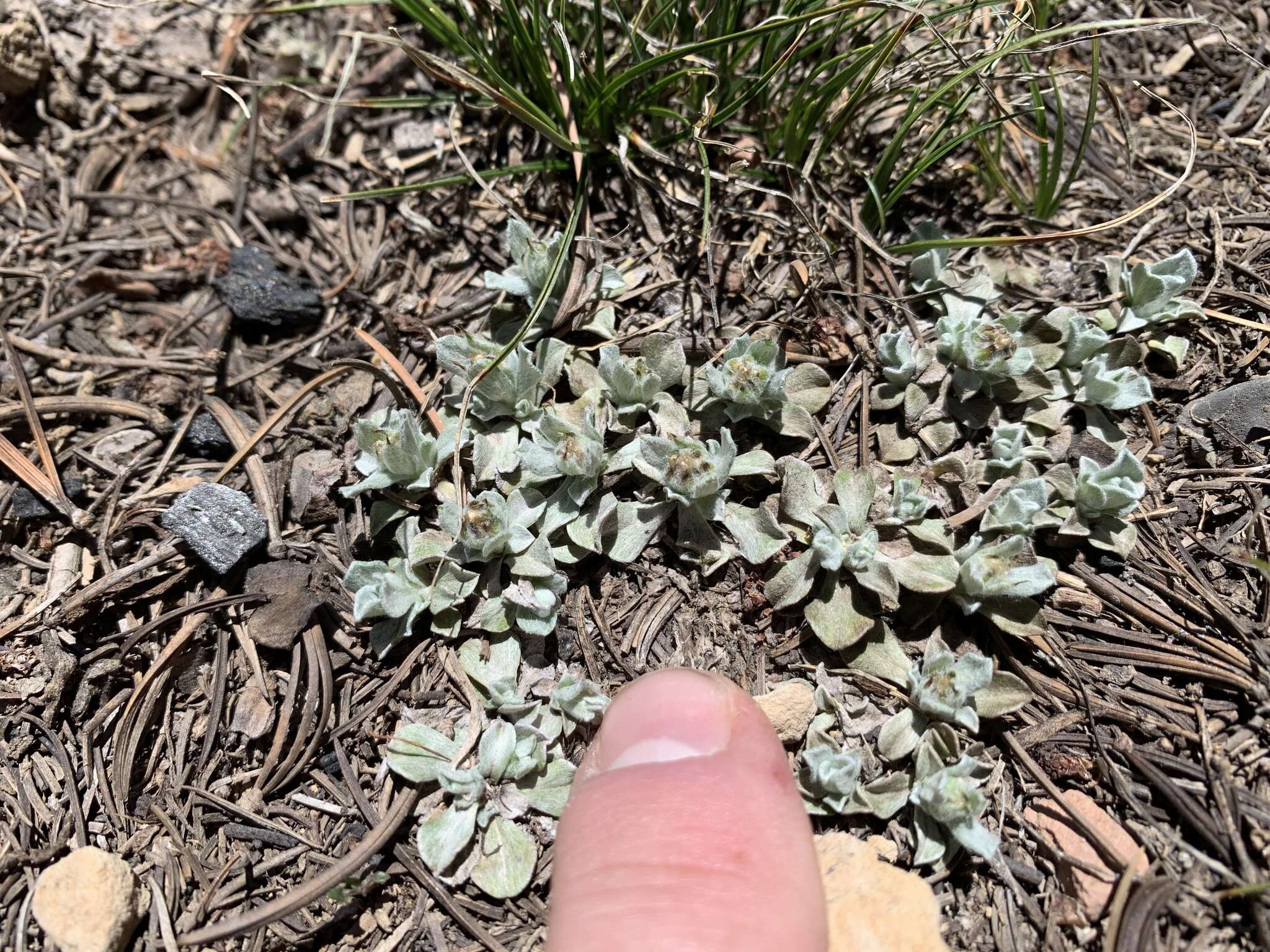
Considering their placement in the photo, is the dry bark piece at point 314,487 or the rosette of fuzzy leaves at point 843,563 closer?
the rosette of fuzzy leaves at point 843,563

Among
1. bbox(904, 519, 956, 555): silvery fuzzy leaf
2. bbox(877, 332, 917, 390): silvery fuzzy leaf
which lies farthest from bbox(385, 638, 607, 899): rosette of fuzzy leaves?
bbox(877, 332, 917, 390): silvery fuzzy leaf

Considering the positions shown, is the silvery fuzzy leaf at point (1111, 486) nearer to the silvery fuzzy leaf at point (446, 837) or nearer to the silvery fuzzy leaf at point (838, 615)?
the silvery fuzzy leaf at point (838, 615)

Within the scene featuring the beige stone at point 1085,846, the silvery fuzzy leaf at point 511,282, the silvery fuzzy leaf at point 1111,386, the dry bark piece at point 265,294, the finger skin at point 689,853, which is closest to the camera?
the finger skin at point 689,853

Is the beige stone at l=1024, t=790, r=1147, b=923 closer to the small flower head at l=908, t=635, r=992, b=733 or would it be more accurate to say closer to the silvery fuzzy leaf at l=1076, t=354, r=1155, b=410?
the small flower head at l=908, t=635, r=992, b=733

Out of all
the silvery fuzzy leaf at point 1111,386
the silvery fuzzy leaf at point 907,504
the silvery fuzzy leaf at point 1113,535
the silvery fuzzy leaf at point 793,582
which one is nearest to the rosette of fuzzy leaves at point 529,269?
the silvery fuzzy leaf at point 793,582

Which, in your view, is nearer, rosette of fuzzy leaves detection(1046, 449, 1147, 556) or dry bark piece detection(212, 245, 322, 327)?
rosette of fuzzy leaves detection(1046, 449, 1147, 556)

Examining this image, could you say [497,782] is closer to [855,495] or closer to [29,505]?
[855,495]

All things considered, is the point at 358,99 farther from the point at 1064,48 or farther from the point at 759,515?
the point at 1064,48
